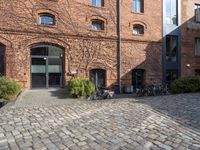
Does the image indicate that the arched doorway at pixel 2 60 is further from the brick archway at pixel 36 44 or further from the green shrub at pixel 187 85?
the green shrub at pixel 187 85

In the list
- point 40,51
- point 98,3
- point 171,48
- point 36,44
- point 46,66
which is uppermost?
point 98,3

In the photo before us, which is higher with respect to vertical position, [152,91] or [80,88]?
[80,88]

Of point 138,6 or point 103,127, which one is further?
point 138,6

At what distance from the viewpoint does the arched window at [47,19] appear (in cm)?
1828

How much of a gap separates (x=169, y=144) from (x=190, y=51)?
19.8 m

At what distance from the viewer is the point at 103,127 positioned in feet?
26.1

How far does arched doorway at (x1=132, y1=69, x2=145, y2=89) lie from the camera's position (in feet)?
71.5

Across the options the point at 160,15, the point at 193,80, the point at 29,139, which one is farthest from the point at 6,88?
the point at 160,15

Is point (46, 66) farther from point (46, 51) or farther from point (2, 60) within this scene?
point (2, 60)

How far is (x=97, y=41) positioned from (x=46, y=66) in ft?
14.8

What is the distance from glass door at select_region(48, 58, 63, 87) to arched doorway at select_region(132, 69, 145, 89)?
21.6ft

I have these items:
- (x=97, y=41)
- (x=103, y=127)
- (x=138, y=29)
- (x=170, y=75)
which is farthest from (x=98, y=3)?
(x=103, y=127)

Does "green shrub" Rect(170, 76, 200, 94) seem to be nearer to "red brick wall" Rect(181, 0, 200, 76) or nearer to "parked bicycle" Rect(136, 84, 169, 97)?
"parked bicycle" Rect(136, 84, 169, 97)

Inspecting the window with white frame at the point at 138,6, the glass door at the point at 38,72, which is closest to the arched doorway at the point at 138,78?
the window with white frame at the point at 138,6
